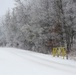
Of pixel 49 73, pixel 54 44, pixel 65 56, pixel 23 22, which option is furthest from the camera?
pixel 23 22

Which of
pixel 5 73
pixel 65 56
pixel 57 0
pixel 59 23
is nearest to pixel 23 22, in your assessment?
pixel 59 23

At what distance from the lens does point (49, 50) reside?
3594 cm

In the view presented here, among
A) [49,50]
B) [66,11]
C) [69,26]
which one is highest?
[66,11]

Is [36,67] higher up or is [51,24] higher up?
[51,24]

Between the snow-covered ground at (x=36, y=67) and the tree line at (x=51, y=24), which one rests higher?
the tree line at (x=51, y=24)

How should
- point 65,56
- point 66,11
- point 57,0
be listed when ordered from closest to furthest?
point 65,56
point 57,0
point 66,11

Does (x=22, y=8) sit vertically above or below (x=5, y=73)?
above

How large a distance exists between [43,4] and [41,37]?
526 cm

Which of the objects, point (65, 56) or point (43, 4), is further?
point (43, 4)

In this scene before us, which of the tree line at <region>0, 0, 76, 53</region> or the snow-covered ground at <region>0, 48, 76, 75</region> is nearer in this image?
the snow-covered ground at <region>0, 48, 76, 75</region>

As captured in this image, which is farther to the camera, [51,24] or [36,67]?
[51,24]

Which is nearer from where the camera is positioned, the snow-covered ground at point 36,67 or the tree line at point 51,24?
the snow-covered ground at point 36,67

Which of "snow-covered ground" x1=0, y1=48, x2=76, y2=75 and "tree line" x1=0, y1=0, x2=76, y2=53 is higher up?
"tree line" x1=0, y1=0, x2=76, y2=53

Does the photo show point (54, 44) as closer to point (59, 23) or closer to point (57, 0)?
point (59, 23)
